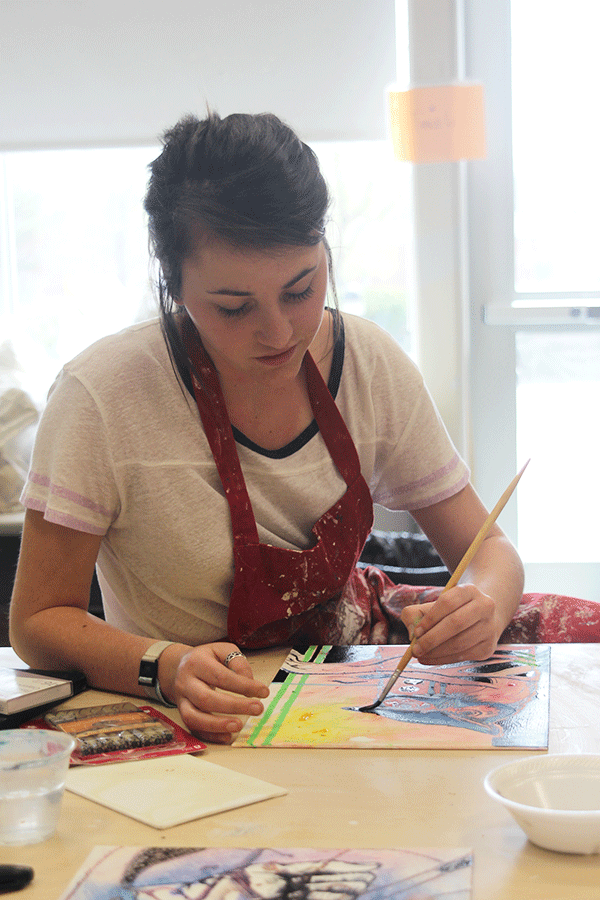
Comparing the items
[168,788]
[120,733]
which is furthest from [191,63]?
[168,788]

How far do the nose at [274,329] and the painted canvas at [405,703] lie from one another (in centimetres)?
42

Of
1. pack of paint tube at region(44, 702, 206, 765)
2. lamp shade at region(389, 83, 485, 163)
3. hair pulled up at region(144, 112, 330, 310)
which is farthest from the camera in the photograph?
lamp shade at region(389, 83, 485, 163)

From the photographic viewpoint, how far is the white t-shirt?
4.10 feet

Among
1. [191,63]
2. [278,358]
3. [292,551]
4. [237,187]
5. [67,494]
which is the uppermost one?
[191,63]

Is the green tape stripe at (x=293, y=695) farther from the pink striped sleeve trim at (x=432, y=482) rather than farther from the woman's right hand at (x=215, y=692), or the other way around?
the pink striped sleeve trim at (x=432, y=482)

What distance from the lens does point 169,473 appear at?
4.21 feet

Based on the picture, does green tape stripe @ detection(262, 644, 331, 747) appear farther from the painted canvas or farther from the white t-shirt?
the white t-shirt

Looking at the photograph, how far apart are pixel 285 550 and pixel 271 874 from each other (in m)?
0.61

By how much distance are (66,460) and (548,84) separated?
86.2 inches

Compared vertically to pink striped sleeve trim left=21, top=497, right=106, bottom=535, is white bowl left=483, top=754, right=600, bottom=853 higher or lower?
lower

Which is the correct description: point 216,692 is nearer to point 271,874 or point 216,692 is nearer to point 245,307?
point 271,874

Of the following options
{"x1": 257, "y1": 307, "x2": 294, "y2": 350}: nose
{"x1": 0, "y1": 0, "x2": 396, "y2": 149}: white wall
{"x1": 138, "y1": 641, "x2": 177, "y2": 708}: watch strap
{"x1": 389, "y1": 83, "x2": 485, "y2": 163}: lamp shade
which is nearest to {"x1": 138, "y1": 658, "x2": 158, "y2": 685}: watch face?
{"x1": 138, "y1": 641, "x2": 177, "y2": 708}: watch strap

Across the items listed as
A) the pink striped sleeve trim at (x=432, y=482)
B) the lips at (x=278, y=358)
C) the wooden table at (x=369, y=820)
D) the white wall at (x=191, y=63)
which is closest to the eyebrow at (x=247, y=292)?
the lips at (x=278, y=358)

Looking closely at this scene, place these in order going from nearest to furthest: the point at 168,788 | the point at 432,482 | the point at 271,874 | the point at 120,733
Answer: the point at 271,874
the point at 168,788
the point at 120,733
the point at 432,482
